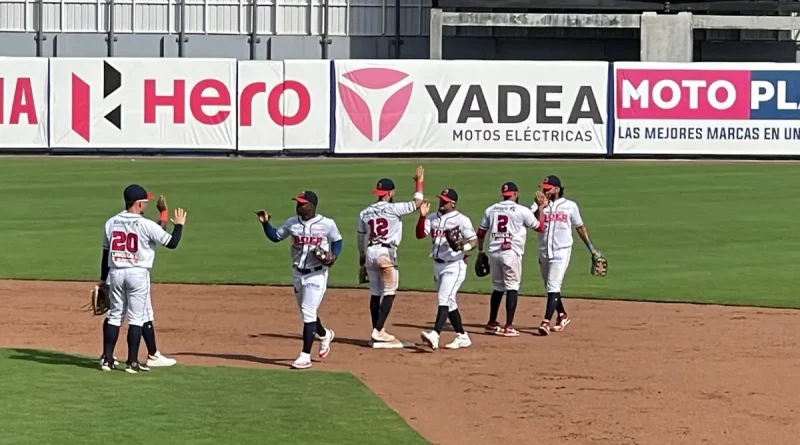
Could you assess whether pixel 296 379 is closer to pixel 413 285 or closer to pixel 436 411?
pixel 436 411

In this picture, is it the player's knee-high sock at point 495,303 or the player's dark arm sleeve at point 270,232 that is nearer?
the player's dark arm sleeve at point 270,232

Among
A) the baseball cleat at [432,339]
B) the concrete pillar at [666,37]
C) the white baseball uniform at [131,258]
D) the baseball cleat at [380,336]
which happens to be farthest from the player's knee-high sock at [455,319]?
the concrete pillar at [666,37]

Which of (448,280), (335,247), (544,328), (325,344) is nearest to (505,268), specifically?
(544,328)

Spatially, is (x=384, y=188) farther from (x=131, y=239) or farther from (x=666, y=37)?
(x=666, y=37)

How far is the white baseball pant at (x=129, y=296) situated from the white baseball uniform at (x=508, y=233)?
4318mm

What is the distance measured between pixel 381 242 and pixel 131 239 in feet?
9.86

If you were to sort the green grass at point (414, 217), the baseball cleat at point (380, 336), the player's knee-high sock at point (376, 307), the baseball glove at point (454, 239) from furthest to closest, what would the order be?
the green grass at point (414, 217), the baseball cleat at point (380, 336), the player's knee-high sock at point (376, 307), the baseball glove at point (454, 239)

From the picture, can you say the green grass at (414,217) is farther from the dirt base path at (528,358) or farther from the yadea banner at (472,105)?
the dirt base path at (528,358)

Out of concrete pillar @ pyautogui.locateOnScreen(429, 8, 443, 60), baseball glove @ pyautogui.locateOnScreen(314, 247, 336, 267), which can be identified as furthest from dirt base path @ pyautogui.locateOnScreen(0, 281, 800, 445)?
concrete pillar @ pyautogui.locateOnScreen(429, 8, 443, 60)

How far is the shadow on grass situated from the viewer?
13.8 m

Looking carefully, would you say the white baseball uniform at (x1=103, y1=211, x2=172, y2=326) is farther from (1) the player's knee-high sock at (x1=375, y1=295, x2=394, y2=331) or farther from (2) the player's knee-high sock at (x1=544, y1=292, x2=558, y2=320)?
(2) the player's knee-high sock at (x1=544, y1=292, x2=558, y2=320)

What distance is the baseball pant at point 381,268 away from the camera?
14.9 metres

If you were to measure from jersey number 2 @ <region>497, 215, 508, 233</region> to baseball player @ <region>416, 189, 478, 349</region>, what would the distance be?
0.75m

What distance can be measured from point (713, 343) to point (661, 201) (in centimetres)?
1542
